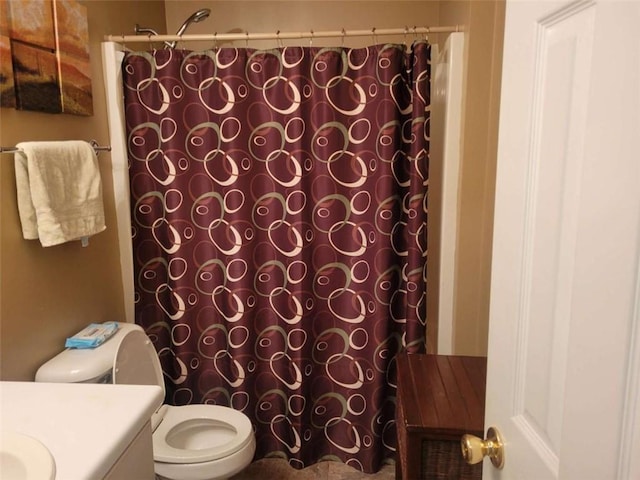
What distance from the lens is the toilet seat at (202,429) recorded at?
1834 mm

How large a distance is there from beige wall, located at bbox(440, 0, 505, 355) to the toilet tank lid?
135 cm

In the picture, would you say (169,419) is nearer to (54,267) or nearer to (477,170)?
(54,267)

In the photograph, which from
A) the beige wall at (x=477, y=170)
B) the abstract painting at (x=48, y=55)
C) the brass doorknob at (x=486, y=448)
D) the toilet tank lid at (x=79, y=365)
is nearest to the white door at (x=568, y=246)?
the brass doorknob at (x=486, y=448)

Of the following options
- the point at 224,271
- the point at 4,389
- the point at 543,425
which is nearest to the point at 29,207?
the point at 4,389

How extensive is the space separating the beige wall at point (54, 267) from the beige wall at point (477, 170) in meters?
1.48

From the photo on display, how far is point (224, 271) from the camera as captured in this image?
219 centimetres

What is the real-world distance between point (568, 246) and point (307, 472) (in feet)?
6.57

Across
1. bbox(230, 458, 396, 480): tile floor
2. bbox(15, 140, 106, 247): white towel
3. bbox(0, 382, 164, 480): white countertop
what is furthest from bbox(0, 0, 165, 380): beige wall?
bbox(230, 458, 396, 480): tile floor

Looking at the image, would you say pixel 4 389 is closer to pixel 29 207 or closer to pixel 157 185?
pixel 29 207

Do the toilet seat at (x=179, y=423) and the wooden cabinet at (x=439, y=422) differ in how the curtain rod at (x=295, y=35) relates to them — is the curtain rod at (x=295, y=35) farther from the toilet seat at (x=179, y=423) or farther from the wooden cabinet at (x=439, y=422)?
the wooden cabinet at (x=439, y=422)

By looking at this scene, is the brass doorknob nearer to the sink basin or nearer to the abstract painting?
the sink basin

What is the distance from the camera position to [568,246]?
2.06ft

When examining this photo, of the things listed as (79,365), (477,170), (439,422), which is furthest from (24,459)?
(477,170)

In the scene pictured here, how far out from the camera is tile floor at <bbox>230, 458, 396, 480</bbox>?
2.23 meters
